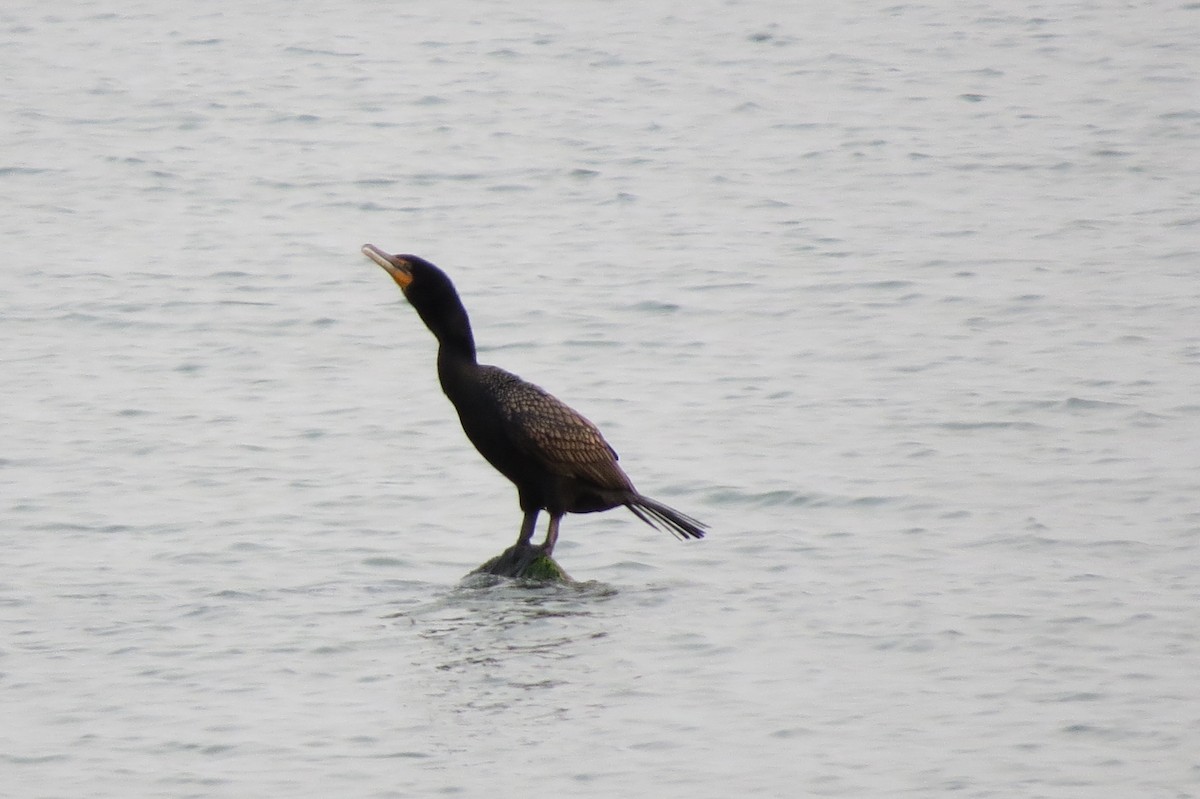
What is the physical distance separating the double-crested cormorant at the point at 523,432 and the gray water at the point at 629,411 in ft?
1.39

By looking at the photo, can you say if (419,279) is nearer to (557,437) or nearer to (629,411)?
(557,437)

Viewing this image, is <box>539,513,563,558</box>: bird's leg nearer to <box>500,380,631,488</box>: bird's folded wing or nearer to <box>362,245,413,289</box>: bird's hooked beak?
<box>500,380,631,488</box>: bird's folded wing

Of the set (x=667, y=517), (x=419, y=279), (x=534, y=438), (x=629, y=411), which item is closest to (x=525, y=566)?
(x=534, y=438)

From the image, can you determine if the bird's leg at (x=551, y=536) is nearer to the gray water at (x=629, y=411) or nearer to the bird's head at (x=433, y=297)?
the gray water at (x=629, y=411)

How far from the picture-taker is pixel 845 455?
12.2m

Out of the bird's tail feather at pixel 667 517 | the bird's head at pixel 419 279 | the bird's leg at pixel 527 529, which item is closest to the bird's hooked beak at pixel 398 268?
the bird's head at pixel 419 279

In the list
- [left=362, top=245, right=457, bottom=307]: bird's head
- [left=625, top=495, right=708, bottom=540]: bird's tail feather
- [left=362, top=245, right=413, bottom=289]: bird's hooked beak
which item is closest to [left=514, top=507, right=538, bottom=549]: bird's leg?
[left=625, top=495, right=708, bottom=540]: bird's tail feather

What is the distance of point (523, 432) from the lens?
9.20 metres

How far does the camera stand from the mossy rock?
367 inches

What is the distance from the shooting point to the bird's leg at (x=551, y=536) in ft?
30.6

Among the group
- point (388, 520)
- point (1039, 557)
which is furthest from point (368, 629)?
point (1039, 557)

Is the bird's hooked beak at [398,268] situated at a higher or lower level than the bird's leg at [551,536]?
higher

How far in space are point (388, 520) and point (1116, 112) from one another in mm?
14613

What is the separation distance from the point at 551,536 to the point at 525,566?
0.59 ft
